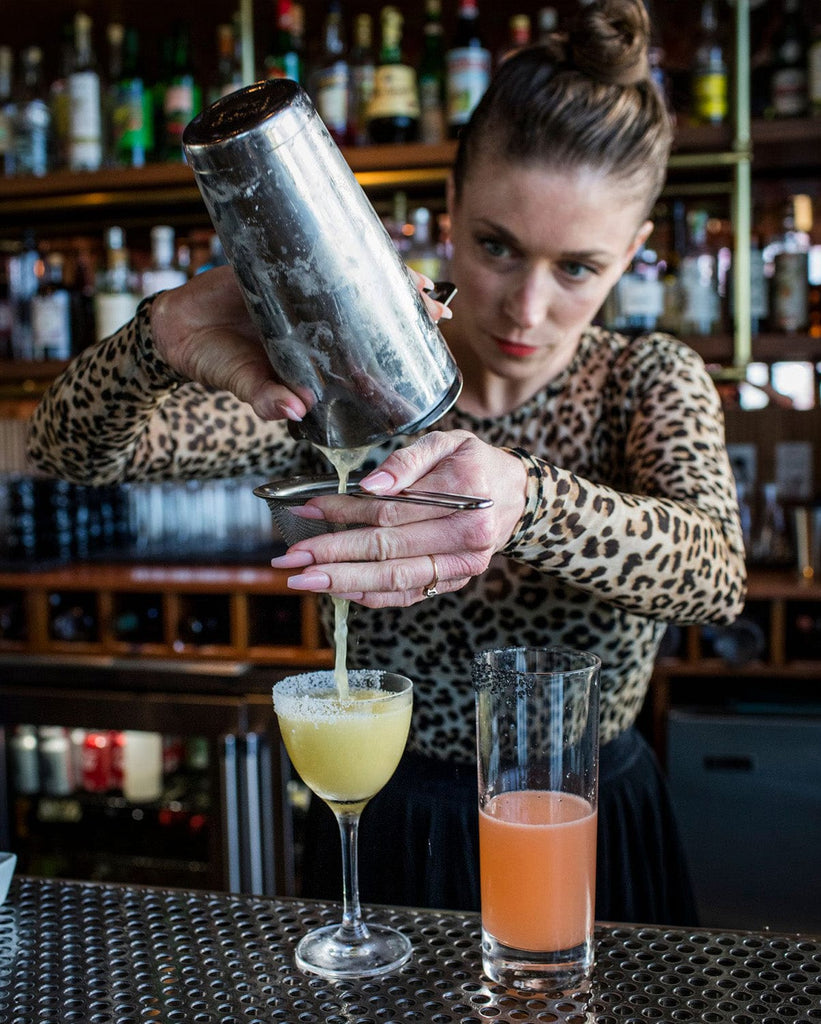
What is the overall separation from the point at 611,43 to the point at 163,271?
6.39 feet

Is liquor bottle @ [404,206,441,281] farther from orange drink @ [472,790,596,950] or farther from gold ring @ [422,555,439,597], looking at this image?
orange drink @ [472,790,596,950]

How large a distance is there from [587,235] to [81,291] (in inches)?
90.5

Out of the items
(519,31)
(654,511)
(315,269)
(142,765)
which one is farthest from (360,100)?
(315,269)

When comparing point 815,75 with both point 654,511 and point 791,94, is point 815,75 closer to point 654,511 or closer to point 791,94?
point 791,94

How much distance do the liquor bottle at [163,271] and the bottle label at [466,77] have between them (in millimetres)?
817

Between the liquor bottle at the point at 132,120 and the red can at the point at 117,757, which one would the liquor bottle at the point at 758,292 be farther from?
the red can at the point at 117,757

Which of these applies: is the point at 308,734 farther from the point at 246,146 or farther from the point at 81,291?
the point at 81,291

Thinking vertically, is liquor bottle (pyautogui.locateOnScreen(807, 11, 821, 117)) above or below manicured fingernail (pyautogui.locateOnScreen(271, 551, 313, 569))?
above

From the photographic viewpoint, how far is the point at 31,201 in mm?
3045

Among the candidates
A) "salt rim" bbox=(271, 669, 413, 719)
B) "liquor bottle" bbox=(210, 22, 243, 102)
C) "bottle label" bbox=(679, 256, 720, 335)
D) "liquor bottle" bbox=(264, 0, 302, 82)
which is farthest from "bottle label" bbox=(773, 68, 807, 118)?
"salt rim" bbox=(271, 669, 413, 719)

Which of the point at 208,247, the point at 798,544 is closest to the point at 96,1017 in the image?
the point at 798,544

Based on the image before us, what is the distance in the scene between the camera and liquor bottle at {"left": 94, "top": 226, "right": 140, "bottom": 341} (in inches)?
112

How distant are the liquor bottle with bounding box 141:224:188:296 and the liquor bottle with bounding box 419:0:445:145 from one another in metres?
0.73

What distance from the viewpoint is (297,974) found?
0.79 metres
